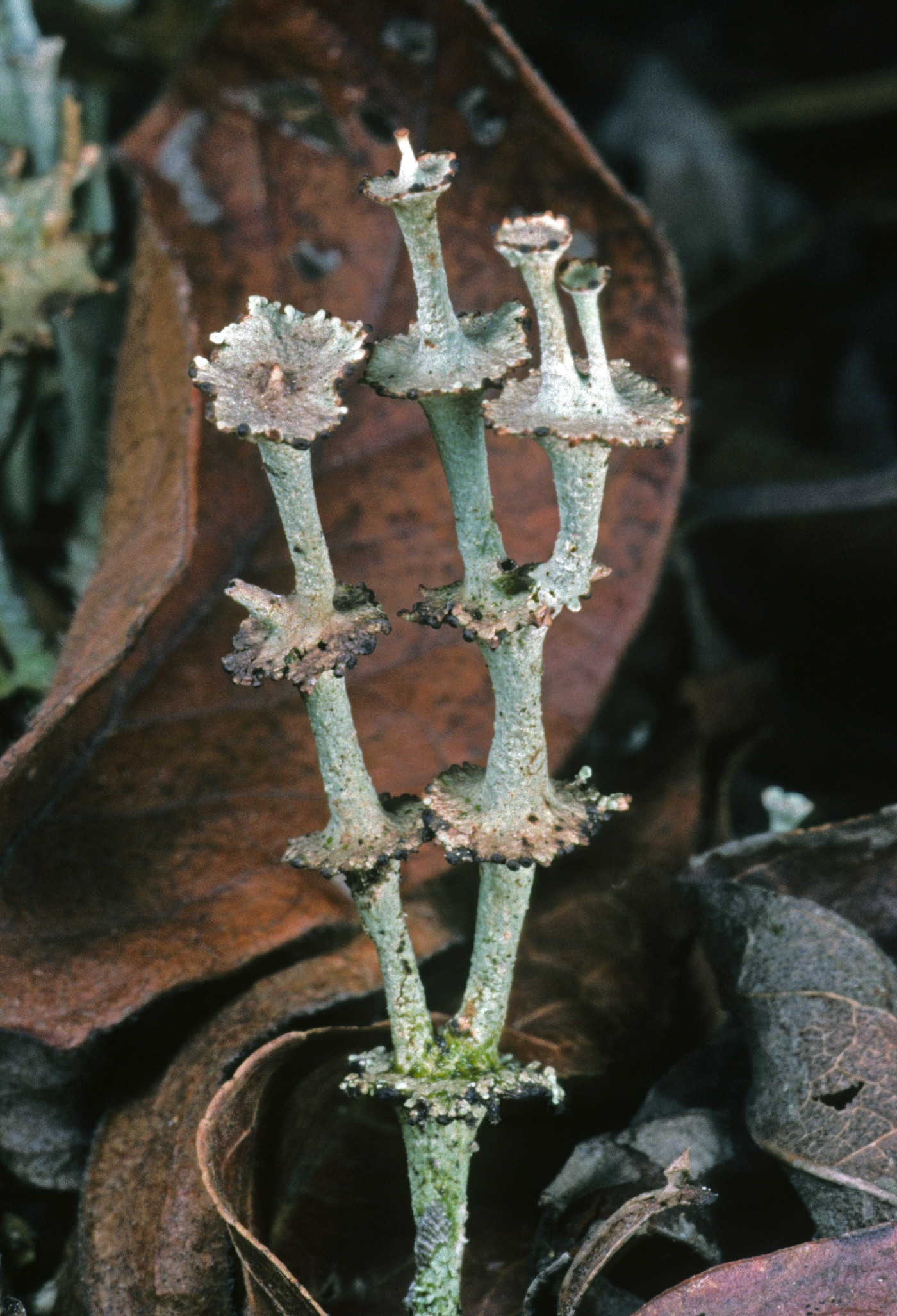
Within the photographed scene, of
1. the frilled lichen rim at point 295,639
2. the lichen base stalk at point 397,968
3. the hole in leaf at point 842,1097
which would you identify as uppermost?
the frilled lichen rim at point 295,639

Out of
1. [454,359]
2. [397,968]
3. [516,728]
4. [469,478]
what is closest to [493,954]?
[397,968]

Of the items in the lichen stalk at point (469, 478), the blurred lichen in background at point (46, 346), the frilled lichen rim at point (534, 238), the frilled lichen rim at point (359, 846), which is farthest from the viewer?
the blurred lichen in background at point (46, 346)

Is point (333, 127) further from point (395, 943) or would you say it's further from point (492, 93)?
point (395, 943)

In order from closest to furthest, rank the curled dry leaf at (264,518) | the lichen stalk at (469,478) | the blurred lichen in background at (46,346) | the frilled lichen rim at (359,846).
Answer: the lichen stalk at (469,478) < the frilled lichen rim at (359,846) < the curled dry leaf at (264,518) < the blurred lichen in background at (46,346)

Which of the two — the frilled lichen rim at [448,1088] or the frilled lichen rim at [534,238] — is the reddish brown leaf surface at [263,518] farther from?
the frilled lichen rim at [534,238]

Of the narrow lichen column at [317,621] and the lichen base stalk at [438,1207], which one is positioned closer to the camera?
the narrow lichen column at [317,621]

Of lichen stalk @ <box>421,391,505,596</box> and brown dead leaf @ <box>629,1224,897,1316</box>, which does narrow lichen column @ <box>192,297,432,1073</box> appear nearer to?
lichen stalk @ <box>421,391,505,596</box>

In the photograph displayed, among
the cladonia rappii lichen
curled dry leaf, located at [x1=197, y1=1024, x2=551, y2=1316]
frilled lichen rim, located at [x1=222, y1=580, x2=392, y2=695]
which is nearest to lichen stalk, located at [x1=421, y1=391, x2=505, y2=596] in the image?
the cladonia rappii lichen

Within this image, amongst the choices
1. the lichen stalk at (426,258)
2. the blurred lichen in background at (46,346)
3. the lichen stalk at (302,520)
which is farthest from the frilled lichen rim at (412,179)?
the blurred lichen in background at (46,346)
